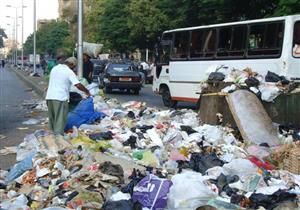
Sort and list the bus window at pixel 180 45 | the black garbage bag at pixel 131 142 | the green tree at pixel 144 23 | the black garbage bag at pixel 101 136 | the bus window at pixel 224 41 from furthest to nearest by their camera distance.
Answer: the green tree at pixel 144 23 → the bus window at pixel 180 45 → the bus window at pixel 224 41 → the black garbage bag at pixel 101 136 → the black garbage bag at pixel 131 142

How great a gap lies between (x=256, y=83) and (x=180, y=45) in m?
7.32

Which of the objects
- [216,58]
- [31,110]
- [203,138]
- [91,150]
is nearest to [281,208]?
[91,150]

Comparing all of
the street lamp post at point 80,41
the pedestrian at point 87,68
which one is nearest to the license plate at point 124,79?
the street lamp post at point 80,41

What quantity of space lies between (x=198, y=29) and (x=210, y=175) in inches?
454

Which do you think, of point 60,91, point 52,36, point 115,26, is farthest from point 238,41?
point 52,36

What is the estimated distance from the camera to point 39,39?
113438 mm

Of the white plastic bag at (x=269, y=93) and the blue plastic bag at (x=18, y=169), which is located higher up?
the white plastic bag at (x=269, y=93)

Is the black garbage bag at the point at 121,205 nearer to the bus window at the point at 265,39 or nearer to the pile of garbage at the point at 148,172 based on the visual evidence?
the pile of garbage at the point at 148,172

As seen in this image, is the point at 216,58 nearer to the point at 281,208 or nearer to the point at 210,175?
the point at 210,175

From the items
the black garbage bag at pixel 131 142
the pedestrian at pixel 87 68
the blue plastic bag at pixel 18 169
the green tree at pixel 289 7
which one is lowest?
the blue plastic bag at pixel 18 169

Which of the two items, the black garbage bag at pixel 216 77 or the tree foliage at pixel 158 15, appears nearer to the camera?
the black garbage bag at pixel 216 77

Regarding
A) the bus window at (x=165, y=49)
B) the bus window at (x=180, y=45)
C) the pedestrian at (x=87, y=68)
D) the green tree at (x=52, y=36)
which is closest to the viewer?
the pedestrian at (x=87, y=68)

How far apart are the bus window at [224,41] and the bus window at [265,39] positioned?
87cm

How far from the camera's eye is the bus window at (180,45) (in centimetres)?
1838
